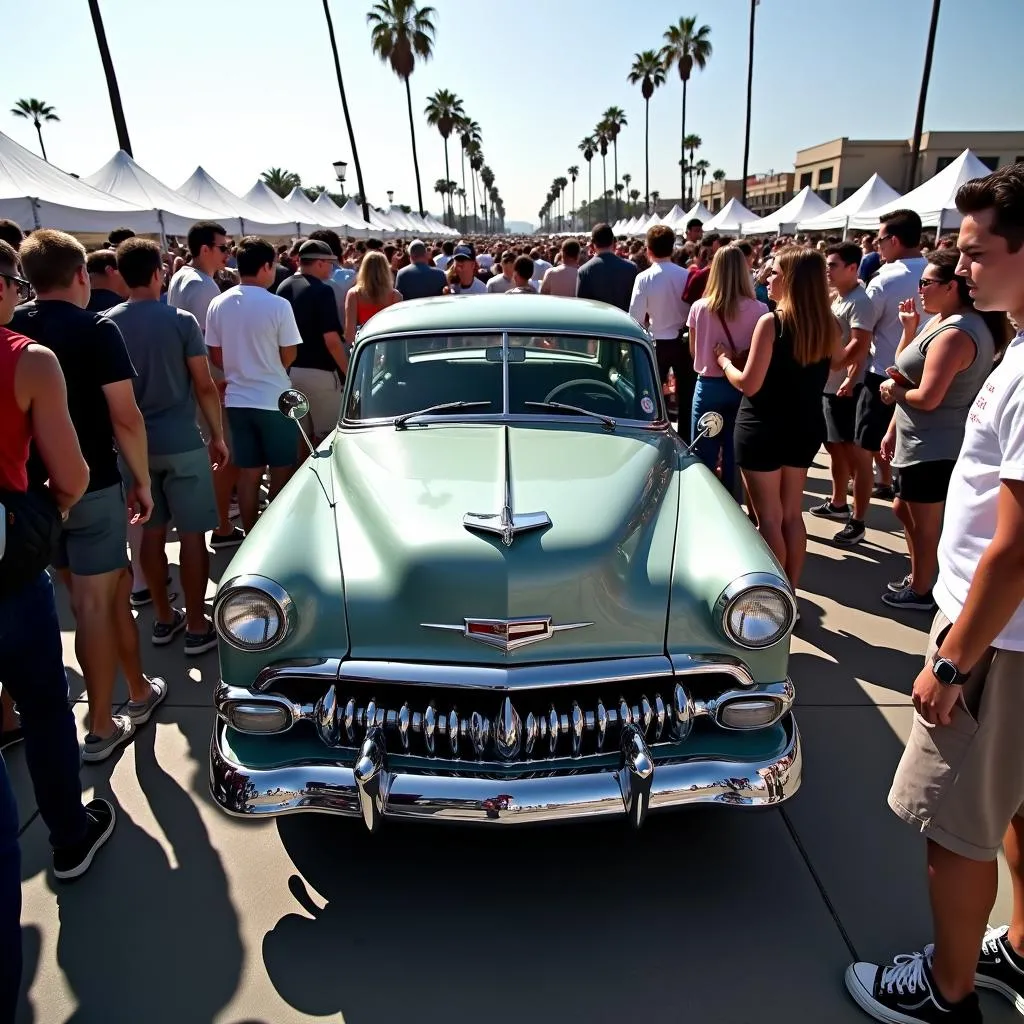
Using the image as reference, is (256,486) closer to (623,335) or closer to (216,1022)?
(623,335)

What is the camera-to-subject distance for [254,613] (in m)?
2.34

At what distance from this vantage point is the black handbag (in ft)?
6.43

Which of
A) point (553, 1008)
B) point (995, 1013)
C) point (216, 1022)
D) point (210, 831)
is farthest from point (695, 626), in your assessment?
point (210, 831)

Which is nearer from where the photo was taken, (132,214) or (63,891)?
(63,891)

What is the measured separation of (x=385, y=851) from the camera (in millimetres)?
2662

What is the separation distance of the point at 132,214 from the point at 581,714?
14.0 m

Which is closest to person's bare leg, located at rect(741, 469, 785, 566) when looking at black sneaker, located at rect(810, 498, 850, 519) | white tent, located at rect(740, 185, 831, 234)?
black sneaker, located at rect(810, 498, 850, 519)

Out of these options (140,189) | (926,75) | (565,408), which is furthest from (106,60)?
(926,75)

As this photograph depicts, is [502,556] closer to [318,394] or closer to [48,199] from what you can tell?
[318,394]

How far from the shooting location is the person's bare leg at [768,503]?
13.3ft

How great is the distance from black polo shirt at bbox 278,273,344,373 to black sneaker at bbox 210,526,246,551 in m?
1.40

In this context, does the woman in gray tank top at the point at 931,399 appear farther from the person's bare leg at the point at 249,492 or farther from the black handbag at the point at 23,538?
the person's bare leg at the point at 249,492

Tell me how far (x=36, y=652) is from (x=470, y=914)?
1572mm

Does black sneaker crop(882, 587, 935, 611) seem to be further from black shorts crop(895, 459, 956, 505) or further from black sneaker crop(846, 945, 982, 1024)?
black sneaker crop(846, 945, 982, 1024)
